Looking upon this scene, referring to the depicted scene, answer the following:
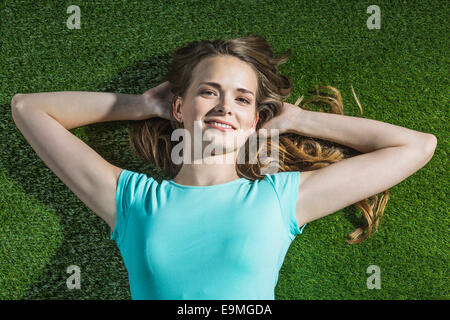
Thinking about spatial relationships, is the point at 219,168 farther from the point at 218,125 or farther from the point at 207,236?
the point at 207,236

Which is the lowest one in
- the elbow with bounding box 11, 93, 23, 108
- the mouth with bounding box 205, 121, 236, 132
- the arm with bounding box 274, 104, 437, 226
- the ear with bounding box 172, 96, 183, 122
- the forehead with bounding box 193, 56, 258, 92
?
the arm with bounding box 274, 104, 437, 226

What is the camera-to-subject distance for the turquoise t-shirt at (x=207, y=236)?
6.50ft

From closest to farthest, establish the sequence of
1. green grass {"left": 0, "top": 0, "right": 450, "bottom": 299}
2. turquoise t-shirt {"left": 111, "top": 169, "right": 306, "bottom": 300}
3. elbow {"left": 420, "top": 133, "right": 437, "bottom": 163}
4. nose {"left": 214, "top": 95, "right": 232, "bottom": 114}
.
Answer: turquoise t-shirt {"left": 111, "top": 169, "right": 306, "bottom": 300}, nose {"left": 214, "top": 95, "right": 232, "bottom": 114}, elbow {"left": 420, "top": 133, "right": 437, "bottom": 163}, green grass {"left": 0, "top": 0, "right": 450, "bottom": 299}

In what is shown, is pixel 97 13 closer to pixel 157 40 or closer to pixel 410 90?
pixel 157 40

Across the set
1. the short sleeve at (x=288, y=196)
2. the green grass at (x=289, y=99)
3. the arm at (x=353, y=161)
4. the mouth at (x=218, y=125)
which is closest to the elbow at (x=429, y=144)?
the arm at (x=353, y=161)

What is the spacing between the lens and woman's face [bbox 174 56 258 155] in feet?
6.88

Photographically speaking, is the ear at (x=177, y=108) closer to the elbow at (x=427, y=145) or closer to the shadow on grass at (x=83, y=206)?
the shadow on grass at (x=83, y=206)

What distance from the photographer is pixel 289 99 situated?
2.60 metres

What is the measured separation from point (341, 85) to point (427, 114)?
22.3 inches

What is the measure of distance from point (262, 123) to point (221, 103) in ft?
1.26

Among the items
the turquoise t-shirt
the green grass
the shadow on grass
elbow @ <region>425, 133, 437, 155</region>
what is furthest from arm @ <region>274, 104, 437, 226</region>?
the shadow on grass

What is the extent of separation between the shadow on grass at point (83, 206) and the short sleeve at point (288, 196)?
0.84 meters

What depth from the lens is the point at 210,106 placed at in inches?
83.0

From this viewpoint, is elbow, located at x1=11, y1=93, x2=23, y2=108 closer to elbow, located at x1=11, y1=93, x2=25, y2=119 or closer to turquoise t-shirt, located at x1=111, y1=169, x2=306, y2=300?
elbow, located at x1=11, y1=93, x2=25, y2=119
